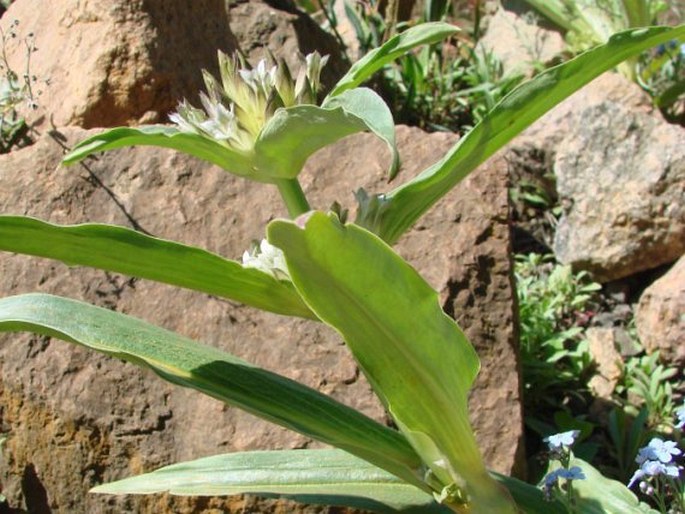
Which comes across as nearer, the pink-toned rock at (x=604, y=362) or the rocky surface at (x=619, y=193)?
the pink-toned rock at (x=604, y=362)

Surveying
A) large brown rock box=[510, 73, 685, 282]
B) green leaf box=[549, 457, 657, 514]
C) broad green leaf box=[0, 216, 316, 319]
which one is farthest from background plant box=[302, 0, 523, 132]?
broad green leaf box=[0, 216, 316, 319]

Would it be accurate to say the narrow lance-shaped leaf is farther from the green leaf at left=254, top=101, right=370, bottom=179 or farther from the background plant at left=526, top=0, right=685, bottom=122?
the background plant at left=526, top=0, right=685, bottom=122

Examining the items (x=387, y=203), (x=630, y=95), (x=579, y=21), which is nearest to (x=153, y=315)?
(x=387, y=203)

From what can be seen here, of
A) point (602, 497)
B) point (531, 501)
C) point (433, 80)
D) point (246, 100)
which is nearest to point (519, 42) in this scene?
point (433, 80)

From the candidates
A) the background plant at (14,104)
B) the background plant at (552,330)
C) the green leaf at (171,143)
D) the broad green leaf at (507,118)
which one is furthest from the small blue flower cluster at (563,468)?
the background plant at (14,104)

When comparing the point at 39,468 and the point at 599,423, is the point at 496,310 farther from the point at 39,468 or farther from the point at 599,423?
the point at 39,468

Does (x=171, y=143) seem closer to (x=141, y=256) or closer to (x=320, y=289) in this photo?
(x=141, y=256)

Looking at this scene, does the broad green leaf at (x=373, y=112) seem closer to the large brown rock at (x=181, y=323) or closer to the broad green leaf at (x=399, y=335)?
the broad green leaf at (x=399, y=335)
